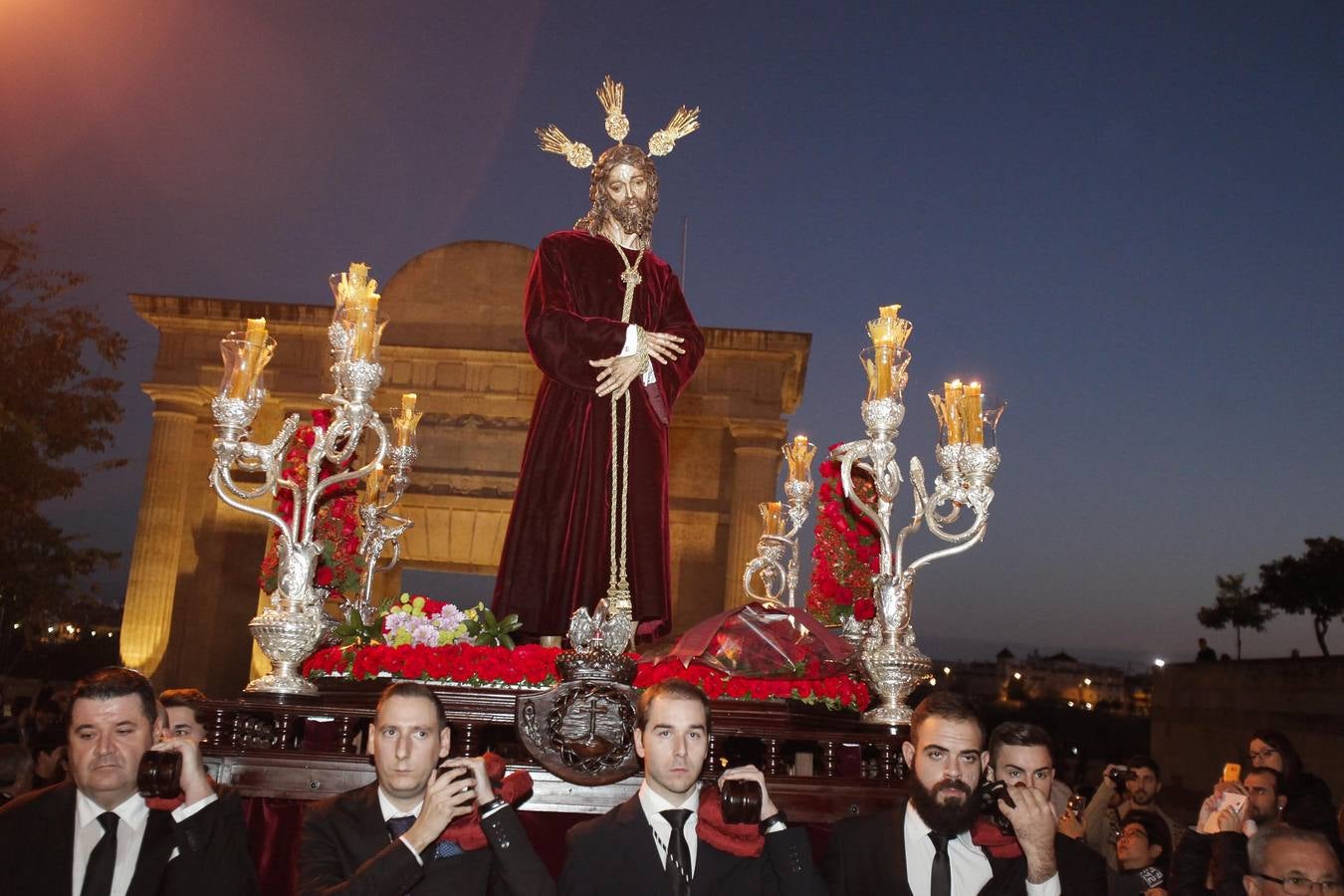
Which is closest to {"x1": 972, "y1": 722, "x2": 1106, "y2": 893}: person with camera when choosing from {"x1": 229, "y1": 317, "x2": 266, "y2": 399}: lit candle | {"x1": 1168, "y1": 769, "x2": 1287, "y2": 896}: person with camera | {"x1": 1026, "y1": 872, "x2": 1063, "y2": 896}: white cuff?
{"x1": 1026, "y1": 872, "x2": 1063, "y2": 896}: white cuff

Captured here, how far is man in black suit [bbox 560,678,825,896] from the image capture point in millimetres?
3842

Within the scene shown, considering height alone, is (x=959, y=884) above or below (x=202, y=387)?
below

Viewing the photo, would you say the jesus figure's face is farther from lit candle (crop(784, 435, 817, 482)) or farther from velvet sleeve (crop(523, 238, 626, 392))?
lit candle (crop(784, 435, 817, 482))

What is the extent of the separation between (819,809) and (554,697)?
140cm

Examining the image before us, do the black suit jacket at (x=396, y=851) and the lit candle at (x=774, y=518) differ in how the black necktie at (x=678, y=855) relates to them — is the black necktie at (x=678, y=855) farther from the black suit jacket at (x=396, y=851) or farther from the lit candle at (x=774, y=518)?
the lit candle at (x=774, y=518)

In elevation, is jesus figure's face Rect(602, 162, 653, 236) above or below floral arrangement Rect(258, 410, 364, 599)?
above

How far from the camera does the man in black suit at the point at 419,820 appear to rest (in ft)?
12.3

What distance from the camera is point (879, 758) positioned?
19.6 feet

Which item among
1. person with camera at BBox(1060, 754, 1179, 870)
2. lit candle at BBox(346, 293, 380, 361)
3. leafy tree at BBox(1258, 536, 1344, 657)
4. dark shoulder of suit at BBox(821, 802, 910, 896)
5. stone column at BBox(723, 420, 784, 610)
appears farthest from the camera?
leafy tree at BBox(1258, 536, 1344, 657)

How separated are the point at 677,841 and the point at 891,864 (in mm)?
797

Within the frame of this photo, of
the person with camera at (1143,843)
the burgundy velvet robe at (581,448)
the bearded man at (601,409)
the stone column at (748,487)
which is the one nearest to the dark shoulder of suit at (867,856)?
the person with camera at (1143,843)

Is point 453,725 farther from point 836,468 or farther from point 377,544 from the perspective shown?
point 836,468

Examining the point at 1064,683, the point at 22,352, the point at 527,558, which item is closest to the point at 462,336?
the point at 22,352

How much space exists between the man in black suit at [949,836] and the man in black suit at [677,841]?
294mm
